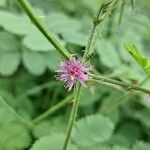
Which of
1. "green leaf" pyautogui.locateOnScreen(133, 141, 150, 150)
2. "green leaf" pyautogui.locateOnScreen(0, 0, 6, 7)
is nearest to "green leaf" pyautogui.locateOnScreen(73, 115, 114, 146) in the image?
"green leaf" pyautogui.locateOnScreen(133, 141, 150, 150)

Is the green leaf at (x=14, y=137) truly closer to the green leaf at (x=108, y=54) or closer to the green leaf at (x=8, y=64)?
the green leaf at (x=8, y=64)

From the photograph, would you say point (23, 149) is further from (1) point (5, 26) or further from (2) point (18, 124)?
(1) point (5, 26)

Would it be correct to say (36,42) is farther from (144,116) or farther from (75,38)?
(144,116)

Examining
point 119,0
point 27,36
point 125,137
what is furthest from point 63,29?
point 119,0

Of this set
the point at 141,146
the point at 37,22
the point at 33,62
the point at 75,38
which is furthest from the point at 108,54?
the point at 37,22

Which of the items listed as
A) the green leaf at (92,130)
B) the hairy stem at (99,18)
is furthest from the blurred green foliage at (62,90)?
the hairy stem at (99,18)
